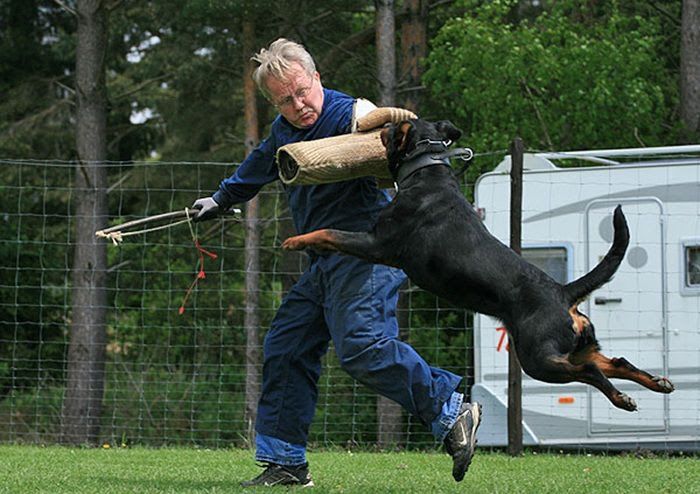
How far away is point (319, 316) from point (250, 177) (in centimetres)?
72

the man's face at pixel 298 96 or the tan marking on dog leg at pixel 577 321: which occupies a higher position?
the man's face at pixel 298 96

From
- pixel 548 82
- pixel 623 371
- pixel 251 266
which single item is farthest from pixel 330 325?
pixel 548 82

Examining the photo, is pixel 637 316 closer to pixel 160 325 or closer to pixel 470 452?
pixel 470 452

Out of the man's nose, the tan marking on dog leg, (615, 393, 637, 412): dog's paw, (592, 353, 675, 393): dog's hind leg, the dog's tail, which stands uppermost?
the man's nose

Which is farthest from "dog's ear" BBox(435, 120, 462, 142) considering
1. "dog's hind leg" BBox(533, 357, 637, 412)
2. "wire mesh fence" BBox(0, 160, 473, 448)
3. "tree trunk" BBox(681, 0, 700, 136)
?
"tree trunk" BBox(681, 0, 700, 136)

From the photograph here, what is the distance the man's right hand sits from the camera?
206 inches

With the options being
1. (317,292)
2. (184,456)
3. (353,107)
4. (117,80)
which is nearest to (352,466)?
(184,456)

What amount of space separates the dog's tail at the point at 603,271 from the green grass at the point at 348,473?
90 centimetres

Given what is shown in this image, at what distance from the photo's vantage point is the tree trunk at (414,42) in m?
15.3

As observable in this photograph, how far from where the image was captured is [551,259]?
31.5ft

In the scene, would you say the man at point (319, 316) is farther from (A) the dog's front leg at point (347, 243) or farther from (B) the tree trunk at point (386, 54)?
(B) the tree trunk at point (386, 54)

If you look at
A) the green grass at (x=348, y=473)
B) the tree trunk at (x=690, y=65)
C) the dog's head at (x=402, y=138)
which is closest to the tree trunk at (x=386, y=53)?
the tree trunk at (x=690, y=65)

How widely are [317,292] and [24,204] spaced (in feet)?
42.9

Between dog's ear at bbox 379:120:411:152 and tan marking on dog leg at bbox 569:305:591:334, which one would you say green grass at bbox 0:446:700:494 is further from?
dog's ear at bbox 379:120:411:152
